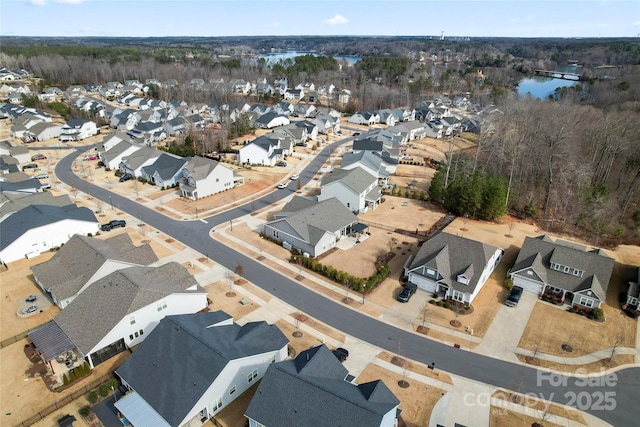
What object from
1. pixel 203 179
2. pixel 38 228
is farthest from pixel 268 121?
pixel 38 228

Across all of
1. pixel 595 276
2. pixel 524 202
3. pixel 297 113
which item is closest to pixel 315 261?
Result: pixel 595 276

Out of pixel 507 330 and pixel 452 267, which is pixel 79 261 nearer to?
pixel 452 267

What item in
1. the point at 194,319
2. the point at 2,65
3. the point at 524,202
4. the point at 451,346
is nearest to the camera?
the point at 194,319

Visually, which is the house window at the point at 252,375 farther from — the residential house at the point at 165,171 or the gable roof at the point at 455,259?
the residential house at the point at 165,171

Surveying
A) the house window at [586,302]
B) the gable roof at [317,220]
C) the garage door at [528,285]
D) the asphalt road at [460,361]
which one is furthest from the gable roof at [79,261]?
the house window at [586,302]

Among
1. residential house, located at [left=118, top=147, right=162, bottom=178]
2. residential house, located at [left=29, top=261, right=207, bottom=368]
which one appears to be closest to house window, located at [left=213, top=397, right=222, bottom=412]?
residential house, located at [left=29, top=261, right=207, bottom=368]

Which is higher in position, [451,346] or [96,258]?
[96,258]

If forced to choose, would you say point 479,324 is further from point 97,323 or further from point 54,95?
point 54,95
